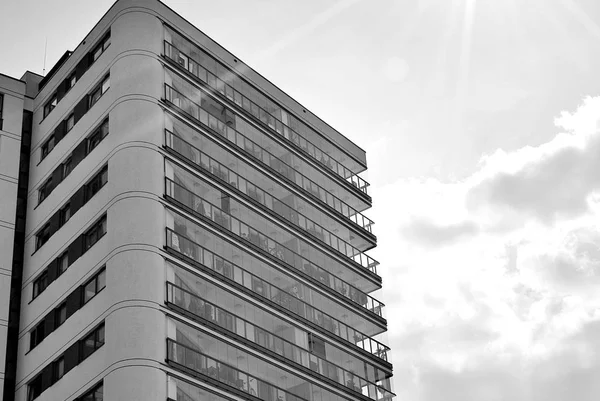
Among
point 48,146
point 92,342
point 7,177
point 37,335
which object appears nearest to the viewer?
point 92,342

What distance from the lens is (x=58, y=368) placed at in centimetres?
5247

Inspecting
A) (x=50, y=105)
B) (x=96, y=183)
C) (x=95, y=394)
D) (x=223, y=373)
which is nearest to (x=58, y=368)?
(x=95, y=394)

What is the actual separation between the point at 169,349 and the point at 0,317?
12.4m

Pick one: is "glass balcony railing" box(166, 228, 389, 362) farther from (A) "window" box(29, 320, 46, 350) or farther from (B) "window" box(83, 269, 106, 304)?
(A) "window" box(29, 320, 46, 350)

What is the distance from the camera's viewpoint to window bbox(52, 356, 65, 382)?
5209 cm

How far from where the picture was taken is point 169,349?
48906 millimetres

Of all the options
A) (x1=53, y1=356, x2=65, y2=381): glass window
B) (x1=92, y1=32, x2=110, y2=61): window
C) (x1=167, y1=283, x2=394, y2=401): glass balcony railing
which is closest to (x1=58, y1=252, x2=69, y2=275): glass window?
(x1=53, y1=356, x2=65, y2=381): glass window

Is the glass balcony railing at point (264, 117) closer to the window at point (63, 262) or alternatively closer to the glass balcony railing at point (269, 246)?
the glass balcony railing at point (269, 246)

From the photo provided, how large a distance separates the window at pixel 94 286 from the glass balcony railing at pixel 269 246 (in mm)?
5479

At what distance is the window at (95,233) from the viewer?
5357cm

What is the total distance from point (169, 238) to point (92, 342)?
6.48 meters

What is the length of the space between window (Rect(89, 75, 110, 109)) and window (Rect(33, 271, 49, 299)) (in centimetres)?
1014

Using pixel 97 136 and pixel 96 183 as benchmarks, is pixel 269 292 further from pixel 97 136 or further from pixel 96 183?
pixel 97 136

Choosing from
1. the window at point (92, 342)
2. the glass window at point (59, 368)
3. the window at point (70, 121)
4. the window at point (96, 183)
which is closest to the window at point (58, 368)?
the glass window at point (59, 368)
